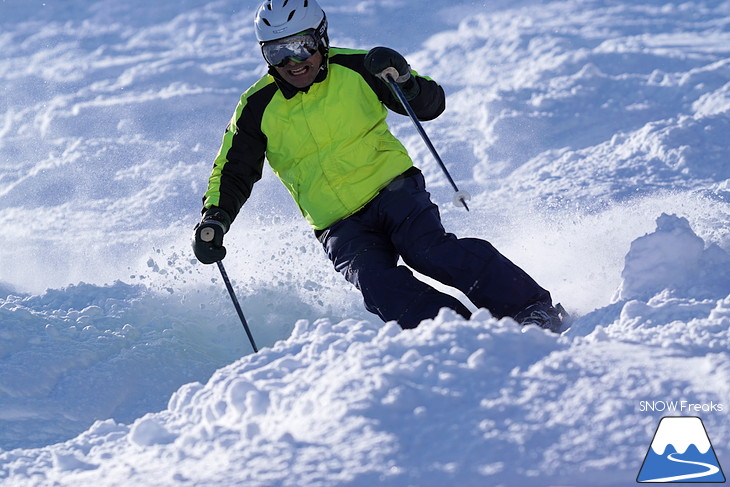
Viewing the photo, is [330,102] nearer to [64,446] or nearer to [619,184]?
[64,446]

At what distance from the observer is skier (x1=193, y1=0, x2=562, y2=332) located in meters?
4.38

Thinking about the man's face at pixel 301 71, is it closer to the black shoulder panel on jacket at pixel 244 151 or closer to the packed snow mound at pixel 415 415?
the black shoulder panel on jacket at pixel 244 151

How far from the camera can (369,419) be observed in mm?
2713

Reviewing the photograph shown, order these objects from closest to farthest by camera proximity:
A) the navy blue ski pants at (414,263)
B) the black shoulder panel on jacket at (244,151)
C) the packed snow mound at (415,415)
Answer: the packed snow mound at (415,415) < the navy blue ski pants at (414,263) < the black shoulder panel on jacket at (244,151)

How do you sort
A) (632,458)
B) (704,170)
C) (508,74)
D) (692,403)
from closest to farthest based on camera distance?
1. (632,458)
2. (692,403)
3. (704,170)
4. (508,74)

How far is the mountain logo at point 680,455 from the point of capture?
2592 millimetres

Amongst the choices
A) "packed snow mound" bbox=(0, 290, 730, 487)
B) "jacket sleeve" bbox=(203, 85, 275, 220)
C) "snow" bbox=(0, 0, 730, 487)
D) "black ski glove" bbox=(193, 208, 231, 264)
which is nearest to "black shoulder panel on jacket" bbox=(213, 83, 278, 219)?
"jacket sleeve" bbox=(203, 85, 275, 220)

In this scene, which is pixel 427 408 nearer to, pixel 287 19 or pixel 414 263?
pixel 414 263

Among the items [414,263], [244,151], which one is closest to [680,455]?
[414,263]

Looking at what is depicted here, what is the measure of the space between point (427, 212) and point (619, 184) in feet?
14.2

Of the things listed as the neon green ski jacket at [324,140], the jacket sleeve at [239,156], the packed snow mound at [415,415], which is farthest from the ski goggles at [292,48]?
the packed snow mound at [415,415]

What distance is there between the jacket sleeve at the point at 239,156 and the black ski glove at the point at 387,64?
1.84ft

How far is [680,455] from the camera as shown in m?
2.65

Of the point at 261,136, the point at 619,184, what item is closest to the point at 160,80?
the point at 619,184
